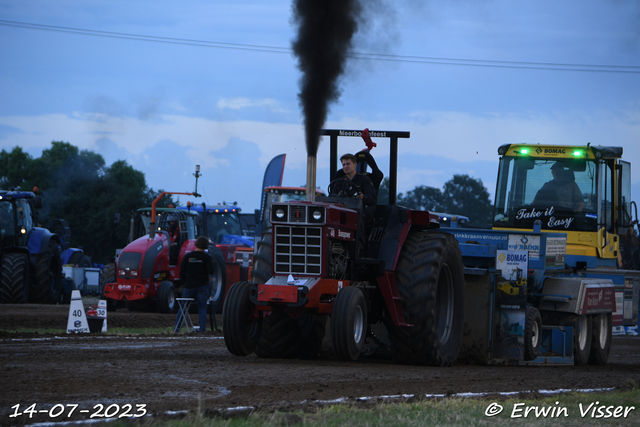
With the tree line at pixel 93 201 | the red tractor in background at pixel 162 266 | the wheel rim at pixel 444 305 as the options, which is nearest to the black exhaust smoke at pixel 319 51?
the wheel rim at pixel 444 305

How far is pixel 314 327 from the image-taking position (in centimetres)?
985

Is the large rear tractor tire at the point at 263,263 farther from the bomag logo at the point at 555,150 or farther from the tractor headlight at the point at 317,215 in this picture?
the bomag logo at the point at 555,150

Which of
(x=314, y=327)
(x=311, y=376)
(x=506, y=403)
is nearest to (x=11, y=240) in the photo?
(x=314, y=327)

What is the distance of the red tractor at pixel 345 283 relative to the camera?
8.50m

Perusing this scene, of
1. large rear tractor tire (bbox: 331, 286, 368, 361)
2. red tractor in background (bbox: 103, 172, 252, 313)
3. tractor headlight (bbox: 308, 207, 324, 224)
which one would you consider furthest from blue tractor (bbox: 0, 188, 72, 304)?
large rear tractor tire (bbox: 331, 286, 368, 361)

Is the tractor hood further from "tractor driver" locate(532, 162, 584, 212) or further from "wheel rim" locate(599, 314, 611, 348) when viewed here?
"wheel rim" locate(599, 314, 611, 348)

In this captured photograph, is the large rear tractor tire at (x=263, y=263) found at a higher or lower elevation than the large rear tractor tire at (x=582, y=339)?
higher

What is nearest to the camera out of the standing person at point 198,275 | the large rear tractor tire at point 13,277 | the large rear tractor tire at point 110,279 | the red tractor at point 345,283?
the red tractor at point 345,283

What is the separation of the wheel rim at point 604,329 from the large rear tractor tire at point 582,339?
16.0 inches

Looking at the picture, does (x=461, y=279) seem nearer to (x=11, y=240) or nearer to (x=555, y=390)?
(x=555, y=390)

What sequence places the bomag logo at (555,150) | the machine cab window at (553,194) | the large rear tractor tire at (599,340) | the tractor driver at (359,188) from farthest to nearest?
1. the bomag logo at (555,150)
2. the machine cab window at (553,194)
3. the large rear tractor tire at (599,340)
4. the tractor driver at (359,188)

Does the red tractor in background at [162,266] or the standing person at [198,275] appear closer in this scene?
the standing person at [198,275]

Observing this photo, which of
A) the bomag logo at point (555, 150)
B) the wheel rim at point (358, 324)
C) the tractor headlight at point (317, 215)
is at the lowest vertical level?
the wheel rim at point (358, 324)

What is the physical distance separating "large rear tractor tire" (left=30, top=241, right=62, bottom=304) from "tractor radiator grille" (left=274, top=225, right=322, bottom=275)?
1544cm
